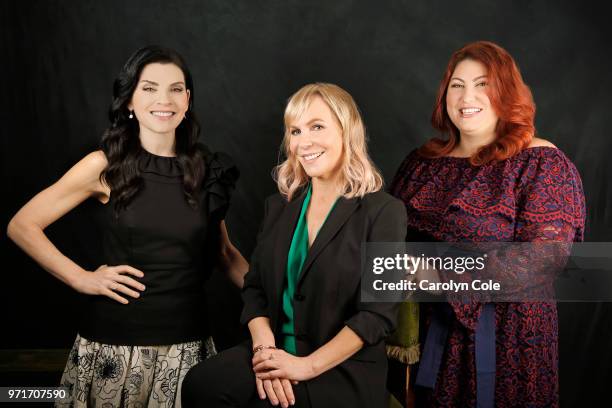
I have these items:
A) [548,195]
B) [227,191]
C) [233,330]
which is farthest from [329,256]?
[233,330]

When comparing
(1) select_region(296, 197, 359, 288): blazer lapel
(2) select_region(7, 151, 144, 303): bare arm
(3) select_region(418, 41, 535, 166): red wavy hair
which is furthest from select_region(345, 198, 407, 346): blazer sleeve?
(2) select_region(7, 151, 144, 303): bare arm

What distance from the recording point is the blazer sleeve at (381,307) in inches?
85.9

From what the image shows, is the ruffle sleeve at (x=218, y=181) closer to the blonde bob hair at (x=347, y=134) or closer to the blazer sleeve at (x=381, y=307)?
the blonde bob hair at (x=347, y=134)

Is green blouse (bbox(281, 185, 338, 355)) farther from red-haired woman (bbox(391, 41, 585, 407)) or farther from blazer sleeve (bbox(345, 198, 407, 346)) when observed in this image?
red-haired woman (bbox(391, 41, 585, 407))

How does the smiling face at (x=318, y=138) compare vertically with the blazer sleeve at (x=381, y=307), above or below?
above

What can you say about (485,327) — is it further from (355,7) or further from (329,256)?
(355,7)

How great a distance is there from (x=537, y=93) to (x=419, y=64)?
27.6 inches

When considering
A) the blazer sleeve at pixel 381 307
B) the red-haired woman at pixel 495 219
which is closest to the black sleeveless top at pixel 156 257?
the blazer sleeve at pixel 381 307

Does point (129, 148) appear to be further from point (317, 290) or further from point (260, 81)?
point (260, 81)

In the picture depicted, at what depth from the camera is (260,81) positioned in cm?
372

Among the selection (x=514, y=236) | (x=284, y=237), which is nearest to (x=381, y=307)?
(x=284, y=237)

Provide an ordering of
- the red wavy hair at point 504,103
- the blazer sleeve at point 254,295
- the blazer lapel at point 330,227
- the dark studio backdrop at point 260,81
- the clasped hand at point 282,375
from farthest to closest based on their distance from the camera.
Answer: the dark studio backdrop at point 260,81, the red wavy hair at point 504,103, the blazer sleeve at point 254,295, the blazer lapel at point 330,227, the clasped hand at point 282,375

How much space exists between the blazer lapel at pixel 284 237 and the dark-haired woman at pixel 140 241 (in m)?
0.41

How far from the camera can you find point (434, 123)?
116 inches
